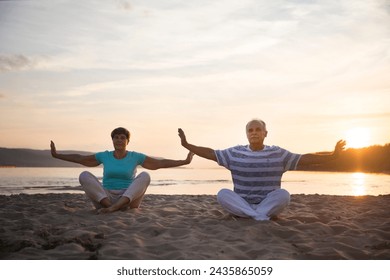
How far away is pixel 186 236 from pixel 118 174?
2.26m

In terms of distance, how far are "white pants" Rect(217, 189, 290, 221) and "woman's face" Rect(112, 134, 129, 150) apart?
1810 mm

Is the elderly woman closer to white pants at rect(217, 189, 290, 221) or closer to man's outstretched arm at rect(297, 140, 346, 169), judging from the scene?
white pants at rect(217, 189, 290, 221)

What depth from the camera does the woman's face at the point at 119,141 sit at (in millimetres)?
6160

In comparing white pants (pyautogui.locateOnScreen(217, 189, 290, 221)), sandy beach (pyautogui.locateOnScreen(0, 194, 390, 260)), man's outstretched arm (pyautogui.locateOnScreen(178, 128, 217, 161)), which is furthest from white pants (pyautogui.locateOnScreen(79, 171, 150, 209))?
white pants (pyautogui.locateOnScreen(217, 189, 290, 221))

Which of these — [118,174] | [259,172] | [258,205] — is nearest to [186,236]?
[258,205]

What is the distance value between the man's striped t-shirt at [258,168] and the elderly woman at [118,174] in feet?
3.18

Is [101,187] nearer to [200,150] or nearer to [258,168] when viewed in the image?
[200,150]

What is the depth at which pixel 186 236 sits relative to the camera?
4.48m

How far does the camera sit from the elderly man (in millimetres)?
5363

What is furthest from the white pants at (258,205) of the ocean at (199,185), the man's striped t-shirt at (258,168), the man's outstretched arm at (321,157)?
the ocean at (199,185)

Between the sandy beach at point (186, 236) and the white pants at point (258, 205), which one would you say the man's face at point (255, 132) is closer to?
the white pants at point (258, 205)
